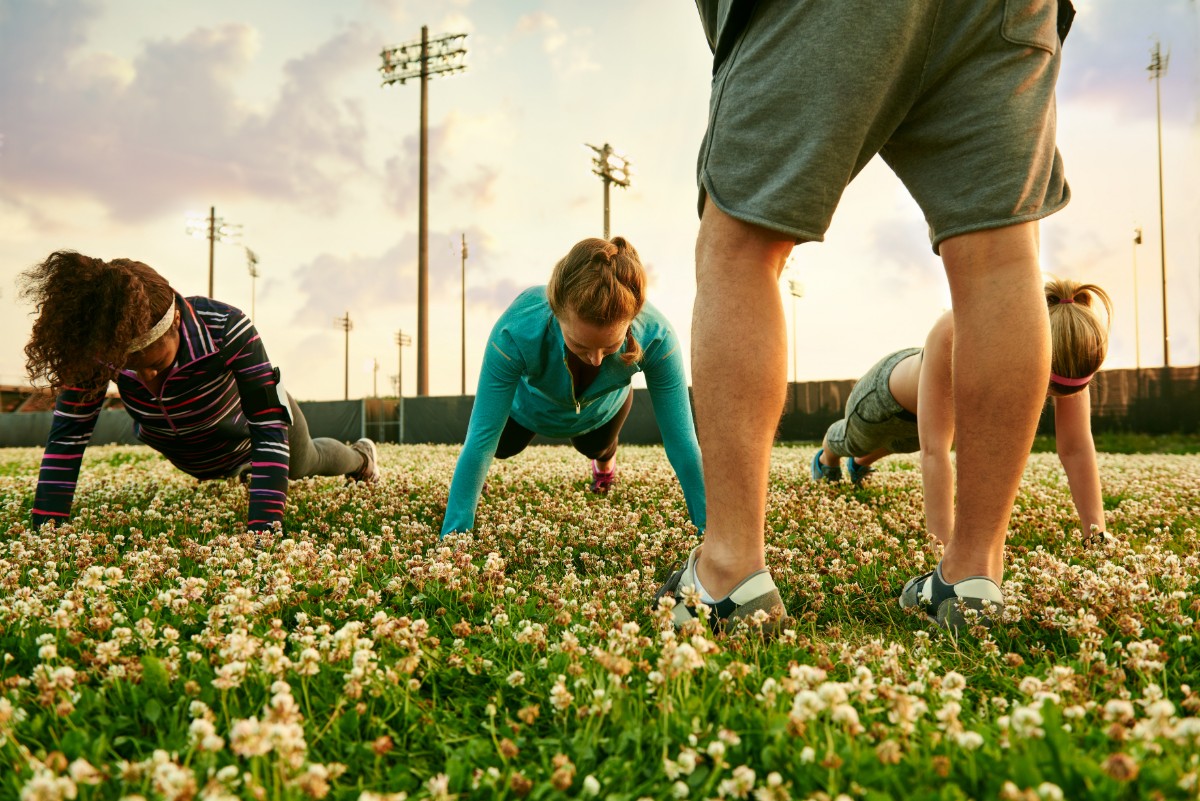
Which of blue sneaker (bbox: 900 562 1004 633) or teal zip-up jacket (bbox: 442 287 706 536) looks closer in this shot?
blue sneaker (bbox: 900 562 1004 633)

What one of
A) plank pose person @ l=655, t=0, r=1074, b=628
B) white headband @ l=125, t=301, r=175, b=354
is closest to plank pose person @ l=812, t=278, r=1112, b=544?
plank pose person @ l=655, t=0, r=1074, b=628

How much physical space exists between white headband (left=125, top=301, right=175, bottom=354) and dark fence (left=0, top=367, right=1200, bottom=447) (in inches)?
886

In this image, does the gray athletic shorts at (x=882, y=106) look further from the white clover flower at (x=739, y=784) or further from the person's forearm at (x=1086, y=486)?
the person's forearm at (x=1086, y=486)

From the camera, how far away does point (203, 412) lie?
200 inches

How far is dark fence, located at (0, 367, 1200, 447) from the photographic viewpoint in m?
26.3

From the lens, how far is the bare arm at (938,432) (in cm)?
389

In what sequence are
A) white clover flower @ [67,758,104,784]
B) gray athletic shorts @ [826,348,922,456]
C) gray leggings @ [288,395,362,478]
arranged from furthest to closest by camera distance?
1. gray leggings @ [288,395,362,478]
2. gray athletic shorts @ [826,348,922,456]
3. white clover flower @ [67,758,104,784]

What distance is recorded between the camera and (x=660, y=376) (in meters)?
Answer: 4.80

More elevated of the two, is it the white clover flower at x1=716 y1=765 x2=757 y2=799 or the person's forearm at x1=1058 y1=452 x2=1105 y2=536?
the person's forearm at x1=1058 y1=452 x2=1105 y2=536

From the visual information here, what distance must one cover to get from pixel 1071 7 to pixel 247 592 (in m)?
3.45

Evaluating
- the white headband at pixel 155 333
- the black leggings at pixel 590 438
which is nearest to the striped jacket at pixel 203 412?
the white headband at pixel 155 333

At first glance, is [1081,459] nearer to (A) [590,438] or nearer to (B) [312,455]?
(A) [590,438]

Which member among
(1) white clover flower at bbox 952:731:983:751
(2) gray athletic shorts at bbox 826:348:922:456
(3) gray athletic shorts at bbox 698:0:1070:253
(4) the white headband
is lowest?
(1) white clover flower at bbox 952:731:983:751

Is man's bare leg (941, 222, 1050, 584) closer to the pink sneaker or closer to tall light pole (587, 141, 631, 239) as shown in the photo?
the pink sneaker
